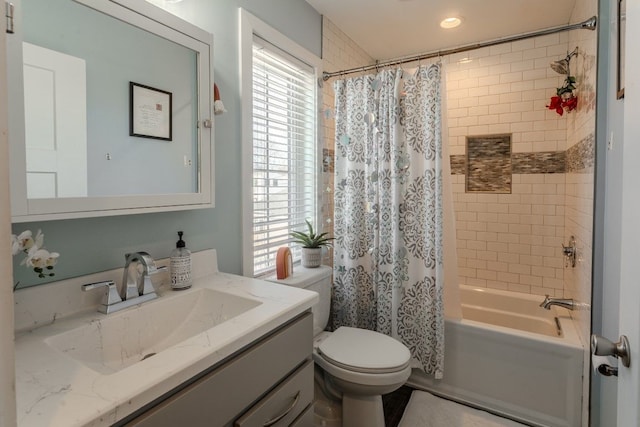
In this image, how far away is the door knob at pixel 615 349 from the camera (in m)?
0.68

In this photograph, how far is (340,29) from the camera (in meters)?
2.56

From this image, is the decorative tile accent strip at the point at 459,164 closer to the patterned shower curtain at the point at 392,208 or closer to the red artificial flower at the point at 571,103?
the red artificial flower at the point at 571,103

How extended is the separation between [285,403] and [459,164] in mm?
2571

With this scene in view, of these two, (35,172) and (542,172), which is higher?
(542,172)

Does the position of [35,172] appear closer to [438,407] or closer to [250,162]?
[250,162]

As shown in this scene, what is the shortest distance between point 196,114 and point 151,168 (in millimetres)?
303

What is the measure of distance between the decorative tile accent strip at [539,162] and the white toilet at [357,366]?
191 cm

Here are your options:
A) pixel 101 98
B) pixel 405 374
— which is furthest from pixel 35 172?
pixel 405 374

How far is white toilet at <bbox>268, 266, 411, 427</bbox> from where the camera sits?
1574mm

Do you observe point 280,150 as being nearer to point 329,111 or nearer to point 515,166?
point 329,111

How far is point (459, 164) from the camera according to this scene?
3.01 metres

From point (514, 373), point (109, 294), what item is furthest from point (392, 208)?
point (109, 294)

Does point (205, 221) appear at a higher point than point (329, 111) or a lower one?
lower

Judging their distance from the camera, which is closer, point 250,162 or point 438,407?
point 250,162
